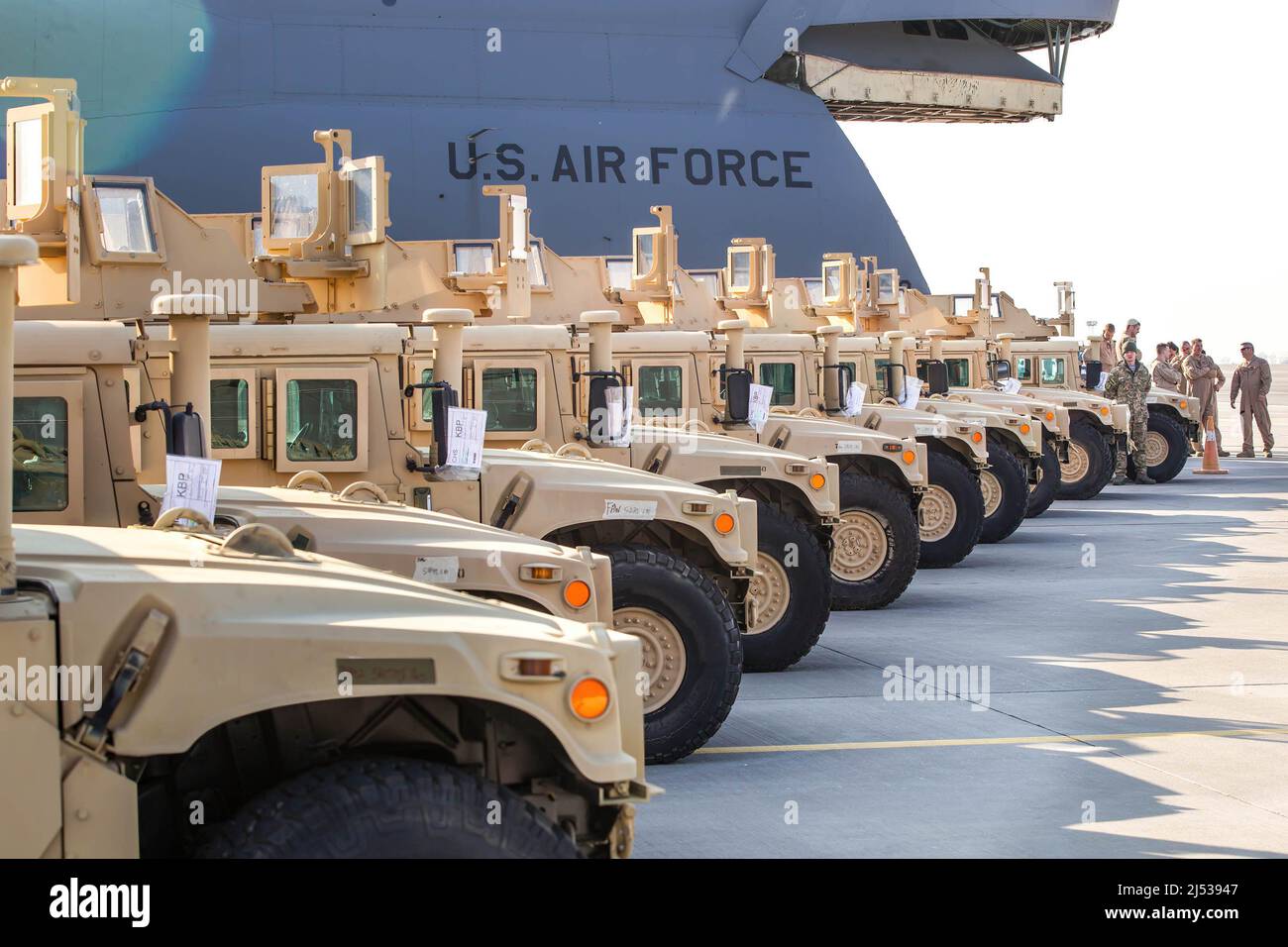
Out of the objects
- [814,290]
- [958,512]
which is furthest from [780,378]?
[814,290]

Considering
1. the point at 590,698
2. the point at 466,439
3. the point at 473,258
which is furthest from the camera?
the point at 473,258

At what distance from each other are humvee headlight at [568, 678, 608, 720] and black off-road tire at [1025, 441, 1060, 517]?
16.3 metres

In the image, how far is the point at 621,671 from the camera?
3.90 m

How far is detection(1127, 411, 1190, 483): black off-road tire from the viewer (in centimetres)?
2502

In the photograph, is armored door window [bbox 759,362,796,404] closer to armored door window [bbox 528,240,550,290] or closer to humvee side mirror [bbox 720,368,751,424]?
armored door window [bbox 528,240,550,290]

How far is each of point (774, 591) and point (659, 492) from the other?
1962 mm

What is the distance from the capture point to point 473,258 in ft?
48.1

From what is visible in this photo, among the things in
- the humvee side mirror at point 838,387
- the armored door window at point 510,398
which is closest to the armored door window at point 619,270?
the humvee side mirror at point 838,387

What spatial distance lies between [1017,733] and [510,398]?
3501 mm

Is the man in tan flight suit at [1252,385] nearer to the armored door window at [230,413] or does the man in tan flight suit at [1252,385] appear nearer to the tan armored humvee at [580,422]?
the tan armored humvee at [580,422]

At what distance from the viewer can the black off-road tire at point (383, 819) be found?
3518 millimetres

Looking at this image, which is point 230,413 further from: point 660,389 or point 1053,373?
point 1053,373

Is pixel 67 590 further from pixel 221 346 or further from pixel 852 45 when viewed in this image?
pixel 852 45

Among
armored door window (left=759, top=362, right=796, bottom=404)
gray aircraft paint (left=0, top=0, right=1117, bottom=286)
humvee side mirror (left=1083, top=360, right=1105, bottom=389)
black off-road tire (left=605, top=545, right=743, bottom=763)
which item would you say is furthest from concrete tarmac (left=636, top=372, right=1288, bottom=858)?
gray aircraft paint (left=0, top=0, right=1117, bottom=286)
